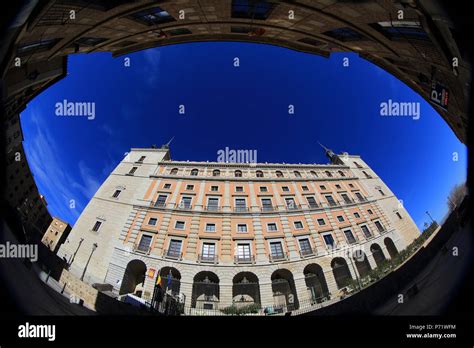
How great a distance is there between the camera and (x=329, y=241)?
3.69 meters

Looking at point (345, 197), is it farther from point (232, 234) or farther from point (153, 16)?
point (153, 16)

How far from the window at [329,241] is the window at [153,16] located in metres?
7.39

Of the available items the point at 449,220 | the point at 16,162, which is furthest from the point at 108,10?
the point at 449,220

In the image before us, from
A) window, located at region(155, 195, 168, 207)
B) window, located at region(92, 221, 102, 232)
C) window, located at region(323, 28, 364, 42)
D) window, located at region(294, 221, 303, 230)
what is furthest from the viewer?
window, located at region(323, 28, 364, 42)

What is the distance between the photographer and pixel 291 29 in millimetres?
5520

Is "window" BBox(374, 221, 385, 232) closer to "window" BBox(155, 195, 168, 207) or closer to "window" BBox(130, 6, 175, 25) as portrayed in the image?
"window" BBox(155, 195, 168, 207)

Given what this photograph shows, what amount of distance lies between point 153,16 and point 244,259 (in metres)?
7.10

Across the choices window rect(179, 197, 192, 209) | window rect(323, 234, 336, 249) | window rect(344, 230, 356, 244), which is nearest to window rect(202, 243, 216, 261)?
window rect(179, 197, 192, 209)

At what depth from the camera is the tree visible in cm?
227

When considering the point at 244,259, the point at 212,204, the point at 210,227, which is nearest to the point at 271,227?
the point at 244,259

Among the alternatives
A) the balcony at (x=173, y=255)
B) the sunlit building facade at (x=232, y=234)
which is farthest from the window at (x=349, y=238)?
the balcony at (x=173, y=255)

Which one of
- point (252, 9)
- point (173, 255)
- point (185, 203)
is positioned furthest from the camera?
point (252, 9)

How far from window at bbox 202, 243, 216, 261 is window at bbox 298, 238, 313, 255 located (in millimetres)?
1810

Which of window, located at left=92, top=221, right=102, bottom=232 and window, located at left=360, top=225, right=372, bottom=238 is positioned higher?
window, located at left=92, top=221, right=102, bottom=232
